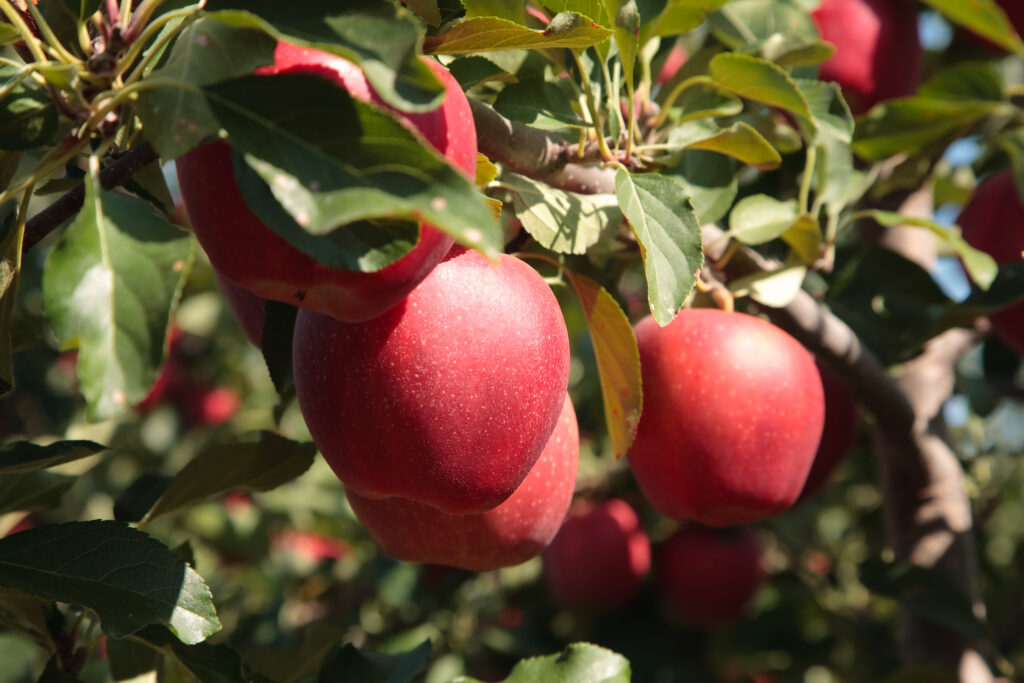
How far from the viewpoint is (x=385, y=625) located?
1893 millimetres

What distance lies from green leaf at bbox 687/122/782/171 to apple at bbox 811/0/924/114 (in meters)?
0.59

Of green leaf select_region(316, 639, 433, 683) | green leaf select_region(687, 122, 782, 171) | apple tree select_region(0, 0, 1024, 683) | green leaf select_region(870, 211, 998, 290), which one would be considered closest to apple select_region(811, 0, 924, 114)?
apple tree select_region(0, 0, 1024, 683)

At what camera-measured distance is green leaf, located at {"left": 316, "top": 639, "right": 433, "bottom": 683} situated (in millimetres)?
844

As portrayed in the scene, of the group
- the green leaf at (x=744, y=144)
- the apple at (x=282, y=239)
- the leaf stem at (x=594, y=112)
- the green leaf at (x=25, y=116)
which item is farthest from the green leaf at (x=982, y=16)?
the green leaf at (x=25, y=116)

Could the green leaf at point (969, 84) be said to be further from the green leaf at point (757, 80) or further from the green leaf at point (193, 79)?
the green leaf at point (193, 79)

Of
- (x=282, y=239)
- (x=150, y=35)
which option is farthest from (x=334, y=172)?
(x=150, y=35)

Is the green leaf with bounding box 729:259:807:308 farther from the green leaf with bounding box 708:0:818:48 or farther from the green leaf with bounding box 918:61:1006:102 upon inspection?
the green leaf with bounding box 918:61:1006:102

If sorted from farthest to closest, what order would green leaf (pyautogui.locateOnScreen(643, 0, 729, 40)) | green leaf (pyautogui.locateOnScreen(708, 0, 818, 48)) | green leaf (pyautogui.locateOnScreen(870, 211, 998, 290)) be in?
green leaf (pyautogui.locateOnScreen(708, 0, 818, 48)) < green leaf (pyautogui.locateOnScreen(870, 211, 998, 290)) < green leaf (pyautogui.locateOnScreen(643, 0, 729, 40))

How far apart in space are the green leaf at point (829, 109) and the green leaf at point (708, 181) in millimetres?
117

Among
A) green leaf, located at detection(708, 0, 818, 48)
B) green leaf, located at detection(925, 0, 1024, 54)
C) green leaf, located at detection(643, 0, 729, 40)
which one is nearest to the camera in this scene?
green leaf, located at detection(643, 0, 729, 40)

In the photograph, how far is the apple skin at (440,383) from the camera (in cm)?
62

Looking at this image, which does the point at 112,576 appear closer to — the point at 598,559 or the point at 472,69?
the point at 472,69

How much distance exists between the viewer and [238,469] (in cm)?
83

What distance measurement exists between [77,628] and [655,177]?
26.3 inches
